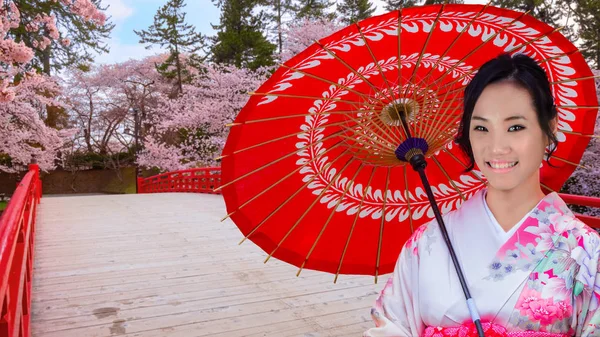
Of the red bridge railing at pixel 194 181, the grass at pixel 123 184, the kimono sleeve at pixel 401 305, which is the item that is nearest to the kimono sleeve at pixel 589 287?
the kimono sleeve at pixel 401 305

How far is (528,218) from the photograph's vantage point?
1.21 metres

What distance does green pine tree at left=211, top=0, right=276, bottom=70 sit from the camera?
1847 centimetres

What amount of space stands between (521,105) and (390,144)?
45 cm

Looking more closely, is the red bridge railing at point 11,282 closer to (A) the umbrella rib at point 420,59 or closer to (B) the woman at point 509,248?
(B) the woman at point 509,248

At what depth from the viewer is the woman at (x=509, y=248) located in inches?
43.6

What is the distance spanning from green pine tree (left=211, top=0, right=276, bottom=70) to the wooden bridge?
13.3 meters

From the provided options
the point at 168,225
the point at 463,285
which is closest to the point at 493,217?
the point at 463,285

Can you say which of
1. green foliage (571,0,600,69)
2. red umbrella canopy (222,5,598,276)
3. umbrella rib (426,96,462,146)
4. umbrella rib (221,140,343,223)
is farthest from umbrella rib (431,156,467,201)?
green foliage (571,0,600,69)

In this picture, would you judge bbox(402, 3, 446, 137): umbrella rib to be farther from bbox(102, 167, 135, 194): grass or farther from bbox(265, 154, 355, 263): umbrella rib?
bbox(102, 167, 135, 194): grass

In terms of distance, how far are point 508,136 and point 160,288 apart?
3.09 metres

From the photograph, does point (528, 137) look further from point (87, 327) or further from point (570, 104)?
point (87, 327)

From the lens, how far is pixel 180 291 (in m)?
3.59

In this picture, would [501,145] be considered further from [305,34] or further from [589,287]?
[305,34]

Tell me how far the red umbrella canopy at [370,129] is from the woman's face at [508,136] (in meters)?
0.31
